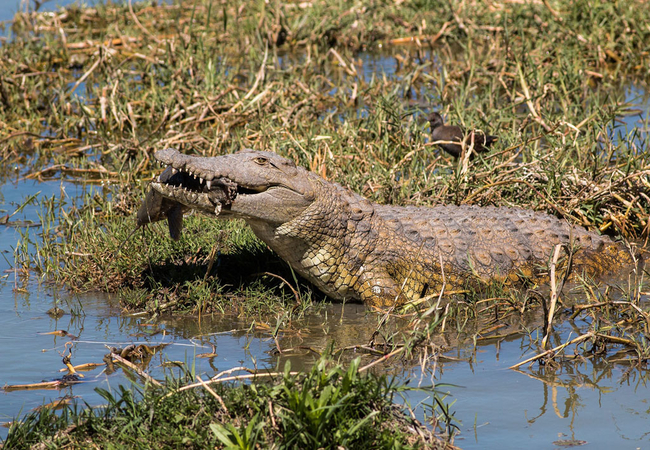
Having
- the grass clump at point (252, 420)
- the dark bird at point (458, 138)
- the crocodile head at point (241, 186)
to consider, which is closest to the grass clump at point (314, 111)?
the dark bird at point (458, 138)

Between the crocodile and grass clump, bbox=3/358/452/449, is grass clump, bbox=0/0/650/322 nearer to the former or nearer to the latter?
the crocodile

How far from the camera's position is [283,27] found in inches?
418

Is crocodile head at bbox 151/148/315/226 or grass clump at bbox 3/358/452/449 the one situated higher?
crocodile head at bbox 151/148/315/226

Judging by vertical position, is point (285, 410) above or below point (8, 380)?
above

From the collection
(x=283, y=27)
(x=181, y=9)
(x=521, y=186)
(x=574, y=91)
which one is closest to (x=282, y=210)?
(x=521, y=186)

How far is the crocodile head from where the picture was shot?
4.87 meters

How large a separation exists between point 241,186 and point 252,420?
2.17 m

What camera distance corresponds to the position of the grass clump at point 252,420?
10.2ft

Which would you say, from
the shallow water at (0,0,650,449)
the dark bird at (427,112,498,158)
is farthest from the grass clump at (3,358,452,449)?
the dark bird at (427,112,498,158)

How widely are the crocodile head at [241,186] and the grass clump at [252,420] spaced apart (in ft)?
5.34

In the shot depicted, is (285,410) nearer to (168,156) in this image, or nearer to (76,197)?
(168,156)

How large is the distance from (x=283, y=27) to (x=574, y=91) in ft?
13.4

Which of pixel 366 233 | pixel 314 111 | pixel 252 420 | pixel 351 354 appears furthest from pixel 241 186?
pixel 314 111

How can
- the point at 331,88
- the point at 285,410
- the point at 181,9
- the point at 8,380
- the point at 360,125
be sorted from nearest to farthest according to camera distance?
the point at 285,410, the point at 8,380, the point at 360,125, the point at 331,88, the point at 181,9
